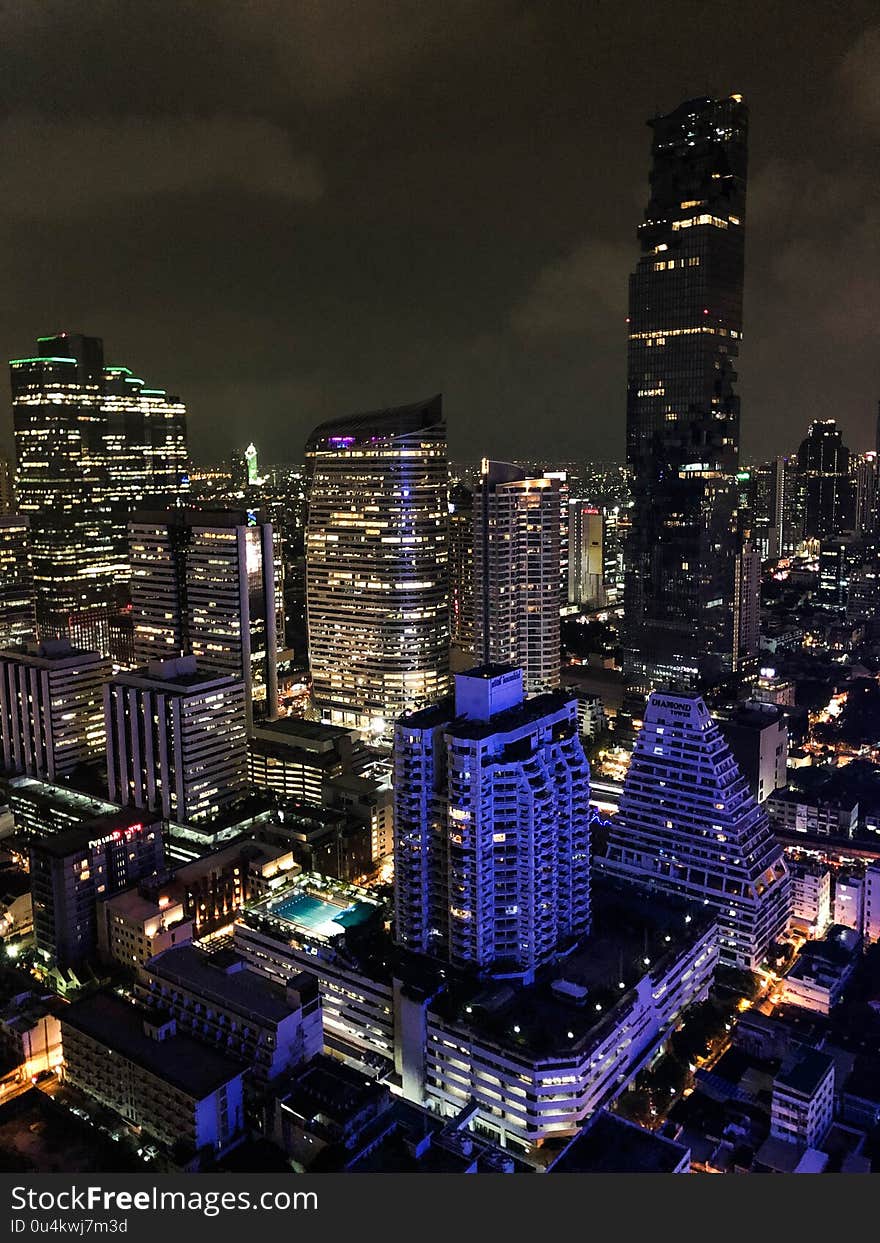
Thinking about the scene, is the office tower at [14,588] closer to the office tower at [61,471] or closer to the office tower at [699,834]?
the office tower at [61,471]

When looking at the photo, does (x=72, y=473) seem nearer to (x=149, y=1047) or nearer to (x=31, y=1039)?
(x=31, y=1039)

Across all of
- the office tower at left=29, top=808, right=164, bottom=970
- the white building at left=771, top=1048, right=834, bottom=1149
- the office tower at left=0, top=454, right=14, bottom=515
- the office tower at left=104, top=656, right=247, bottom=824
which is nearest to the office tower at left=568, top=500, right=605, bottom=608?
the office tower at left=0, top=454, right=14, bottom=515

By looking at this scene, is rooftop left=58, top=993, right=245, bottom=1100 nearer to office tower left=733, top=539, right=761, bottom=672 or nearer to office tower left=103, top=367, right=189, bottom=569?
office tower left=733, top=539, right=761, bottom=672

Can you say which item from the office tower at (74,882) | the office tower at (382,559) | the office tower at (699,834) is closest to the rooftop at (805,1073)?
the office tower at (699,834)

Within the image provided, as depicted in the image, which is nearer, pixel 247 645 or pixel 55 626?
pixel 247 645

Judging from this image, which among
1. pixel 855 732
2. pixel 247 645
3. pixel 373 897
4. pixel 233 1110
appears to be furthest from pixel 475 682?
pixel 855 732
